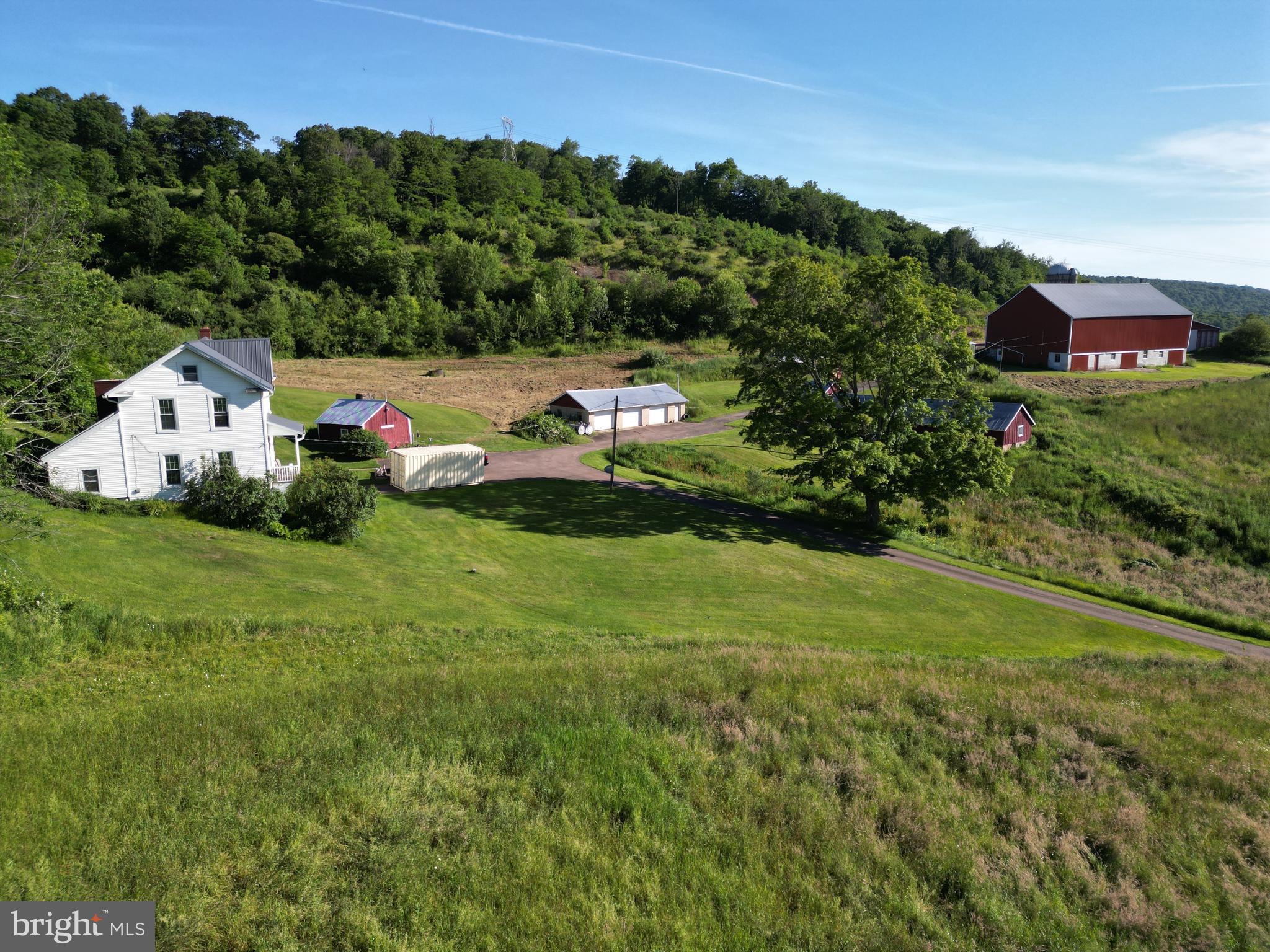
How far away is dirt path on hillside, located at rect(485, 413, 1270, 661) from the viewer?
28297 mm

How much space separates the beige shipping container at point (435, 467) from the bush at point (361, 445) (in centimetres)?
575

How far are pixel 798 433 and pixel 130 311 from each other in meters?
53.8

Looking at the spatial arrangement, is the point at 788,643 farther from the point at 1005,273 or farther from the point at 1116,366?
the point at 1005,273

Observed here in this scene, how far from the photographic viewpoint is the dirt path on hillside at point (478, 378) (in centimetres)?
7150

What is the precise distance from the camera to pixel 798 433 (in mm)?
38812

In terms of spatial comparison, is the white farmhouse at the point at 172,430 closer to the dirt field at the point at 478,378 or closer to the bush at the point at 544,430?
the bush at the point at 544,430

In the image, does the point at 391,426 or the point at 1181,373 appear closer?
the point at 391,426

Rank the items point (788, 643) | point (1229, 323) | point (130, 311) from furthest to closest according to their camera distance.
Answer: point (1229, 323)
point (130, 311)
point (788, 643)

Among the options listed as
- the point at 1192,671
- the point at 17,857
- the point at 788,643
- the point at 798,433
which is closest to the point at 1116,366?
the point at 798,433

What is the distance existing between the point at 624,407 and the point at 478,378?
24181 mm

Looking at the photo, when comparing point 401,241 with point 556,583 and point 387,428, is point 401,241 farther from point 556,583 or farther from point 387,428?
point 556,583

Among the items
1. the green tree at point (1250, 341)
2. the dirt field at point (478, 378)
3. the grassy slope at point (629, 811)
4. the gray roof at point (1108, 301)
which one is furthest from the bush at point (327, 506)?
the green tree at point (1250, 341)

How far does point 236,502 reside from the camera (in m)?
30.1

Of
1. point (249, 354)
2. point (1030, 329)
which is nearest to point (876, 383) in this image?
point (249, 354)
